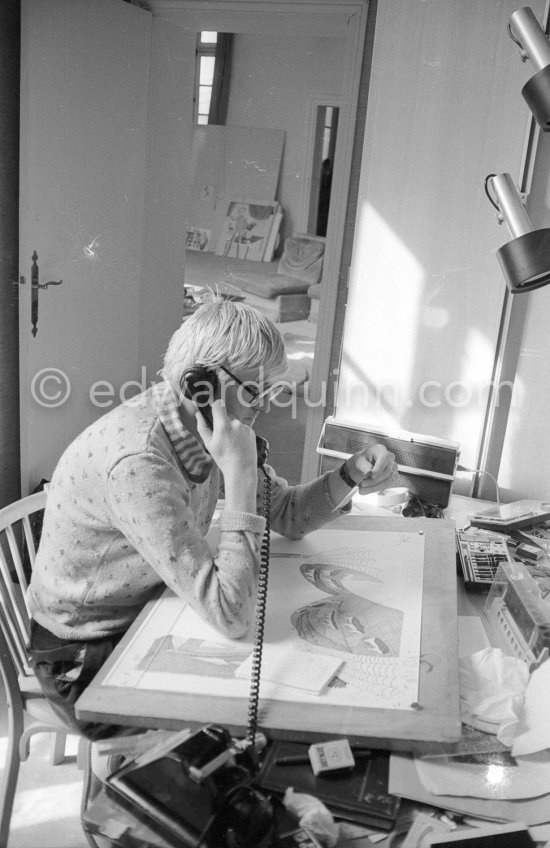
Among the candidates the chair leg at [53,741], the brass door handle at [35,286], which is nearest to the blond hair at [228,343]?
the chair leg at [53,741]

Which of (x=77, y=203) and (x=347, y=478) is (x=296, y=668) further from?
(x=77, y=203)

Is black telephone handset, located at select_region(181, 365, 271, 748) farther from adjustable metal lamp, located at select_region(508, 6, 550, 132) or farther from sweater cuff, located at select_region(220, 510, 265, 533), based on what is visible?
adjustable metal lamp, located at select_region(508, 6, 550, 132)

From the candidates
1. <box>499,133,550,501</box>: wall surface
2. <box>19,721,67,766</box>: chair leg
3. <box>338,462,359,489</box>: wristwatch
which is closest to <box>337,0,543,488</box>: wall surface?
<box>499,133,550,501</box>: wall surface

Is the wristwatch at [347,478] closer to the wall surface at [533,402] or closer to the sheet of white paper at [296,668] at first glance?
the sheet of white paper at [296,668]

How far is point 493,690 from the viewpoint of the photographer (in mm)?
1133

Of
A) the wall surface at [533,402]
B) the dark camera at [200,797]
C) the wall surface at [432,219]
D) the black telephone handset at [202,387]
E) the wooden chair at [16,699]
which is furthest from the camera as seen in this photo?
the wall surface at [432,219]

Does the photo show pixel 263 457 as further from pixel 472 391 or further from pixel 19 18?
pixel 19 18

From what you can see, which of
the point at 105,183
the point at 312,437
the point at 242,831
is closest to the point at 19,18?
the point at 105,183

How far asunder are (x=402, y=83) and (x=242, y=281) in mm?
3630

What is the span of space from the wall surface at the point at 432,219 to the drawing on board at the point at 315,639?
2.70ft

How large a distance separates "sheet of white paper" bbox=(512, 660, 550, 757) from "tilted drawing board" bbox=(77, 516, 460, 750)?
9 centimetres

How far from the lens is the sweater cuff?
1.25 m

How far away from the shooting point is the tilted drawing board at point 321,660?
1.03m

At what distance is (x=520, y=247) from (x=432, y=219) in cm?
112
